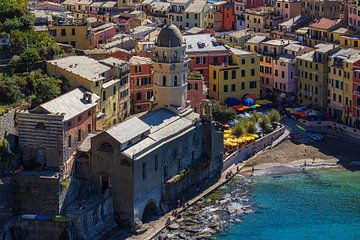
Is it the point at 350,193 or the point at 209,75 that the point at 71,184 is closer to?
the point at 350,193

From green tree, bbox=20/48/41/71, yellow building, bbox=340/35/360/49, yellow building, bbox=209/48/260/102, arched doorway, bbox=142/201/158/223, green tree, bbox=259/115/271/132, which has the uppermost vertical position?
green tree, bbox=20/48/41/71

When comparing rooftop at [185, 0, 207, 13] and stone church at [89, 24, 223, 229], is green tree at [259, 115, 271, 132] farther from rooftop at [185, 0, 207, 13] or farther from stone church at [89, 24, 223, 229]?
rooftop at [185, 0, 207, 13]

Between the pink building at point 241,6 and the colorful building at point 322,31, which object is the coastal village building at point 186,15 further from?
the colorful building at point 322,31

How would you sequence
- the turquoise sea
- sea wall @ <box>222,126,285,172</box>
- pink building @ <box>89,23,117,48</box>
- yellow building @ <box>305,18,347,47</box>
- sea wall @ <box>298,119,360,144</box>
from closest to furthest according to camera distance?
1. the turquoise sea
2. sea wall @ <box>222,126,285,172</box>
3. sea wall @ <box>298,119,360,144</box>
4. pink building @ <box>89,23,117,48</box>
5. yellow building @ <box>305,18,347,47</box>

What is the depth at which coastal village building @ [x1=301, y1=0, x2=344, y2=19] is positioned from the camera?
148000mm

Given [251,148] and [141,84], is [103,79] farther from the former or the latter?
[251,148]

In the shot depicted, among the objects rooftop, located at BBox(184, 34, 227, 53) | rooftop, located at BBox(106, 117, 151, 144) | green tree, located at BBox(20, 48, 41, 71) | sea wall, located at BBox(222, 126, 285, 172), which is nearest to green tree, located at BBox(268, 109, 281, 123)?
sea wall, located at BBox(222, 126, 285, 172)

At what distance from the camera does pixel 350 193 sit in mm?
101750

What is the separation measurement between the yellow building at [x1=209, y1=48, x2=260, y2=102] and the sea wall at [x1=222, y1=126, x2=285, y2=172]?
12149 mm

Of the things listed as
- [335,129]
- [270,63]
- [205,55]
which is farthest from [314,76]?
[205,55]

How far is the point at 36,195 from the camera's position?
85.0 metres

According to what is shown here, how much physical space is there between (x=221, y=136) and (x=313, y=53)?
27449 millimetres

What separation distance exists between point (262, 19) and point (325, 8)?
9357 mm

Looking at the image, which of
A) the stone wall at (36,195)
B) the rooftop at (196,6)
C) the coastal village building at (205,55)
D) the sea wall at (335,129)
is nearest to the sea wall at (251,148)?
the sea wall at (335,129)
